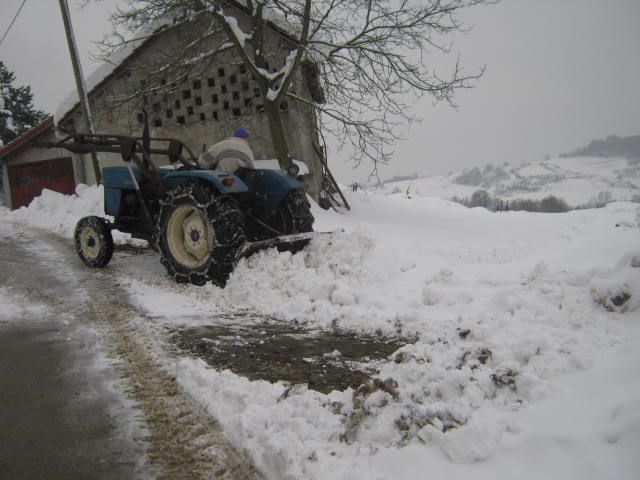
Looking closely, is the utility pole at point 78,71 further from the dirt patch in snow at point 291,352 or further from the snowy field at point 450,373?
the dirt patch in snow at point 291,352

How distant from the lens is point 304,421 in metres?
1.95

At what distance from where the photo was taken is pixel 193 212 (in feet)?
16.6

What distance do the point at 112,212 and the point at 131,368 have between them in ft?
12.4

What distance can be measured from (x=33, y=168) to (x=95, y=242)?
14676mm

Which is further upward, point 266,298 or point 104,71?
point 104,71

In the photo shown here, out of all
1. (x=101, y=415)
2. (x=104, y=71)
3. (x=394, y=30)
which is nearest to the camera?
(x=101, y=415)

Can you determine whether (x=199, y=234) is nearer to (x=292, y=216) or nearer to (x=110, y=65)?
(x=292, y=216)

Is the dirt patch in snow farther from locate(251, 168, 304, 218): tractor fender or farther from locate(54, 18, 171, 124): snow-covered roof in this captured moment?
locate(54, 18, 171, 124): snow-covered roof

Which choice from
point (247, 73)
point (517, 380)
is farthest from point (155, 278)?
point (247, 73)

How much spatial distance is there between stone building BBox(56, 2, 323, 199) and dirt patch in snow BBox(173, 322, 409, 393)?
824cm

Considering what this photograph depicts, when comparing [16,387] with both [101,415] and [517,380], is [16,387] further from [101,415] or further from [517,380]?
[517,380]

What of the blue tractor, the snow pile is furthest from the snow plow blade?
the snow pile

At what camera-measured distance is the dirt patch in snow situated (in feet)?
8.63

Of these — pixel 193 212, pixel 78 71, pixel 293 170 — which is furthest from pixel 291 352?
pixel 78 71
